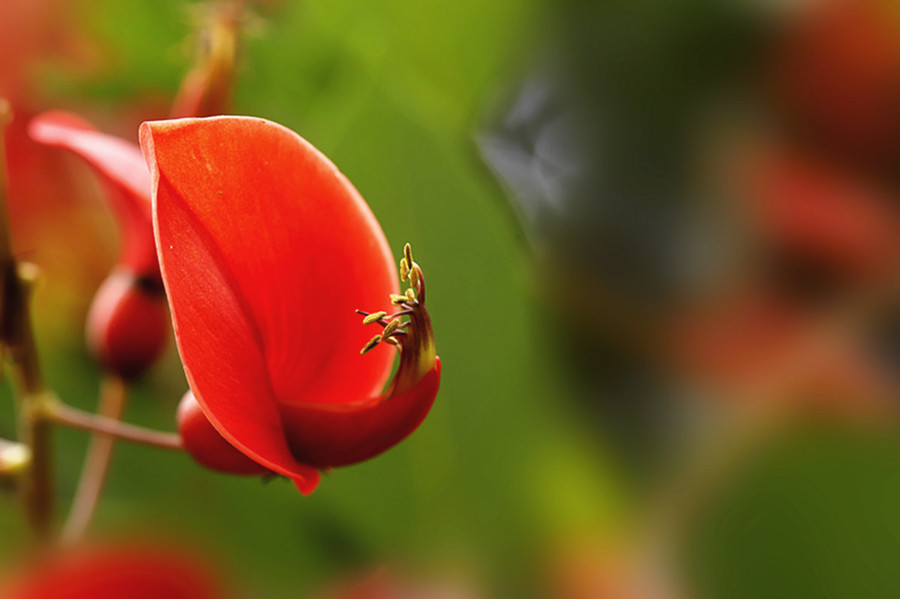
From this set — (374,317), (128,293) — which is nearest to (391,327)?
(374,317)

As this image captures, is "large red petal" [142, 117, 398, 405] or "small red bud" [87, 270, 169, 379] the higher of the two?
"large red petal" [142, 117, 398, 405]

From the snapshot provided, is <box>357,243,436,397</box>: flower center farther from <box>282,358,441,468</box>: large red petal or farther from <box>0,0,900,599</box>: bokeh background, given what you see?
<box>0,0,900,599</box>: bokeh background

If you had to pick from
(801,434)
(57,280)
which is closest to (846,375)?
(801,434)

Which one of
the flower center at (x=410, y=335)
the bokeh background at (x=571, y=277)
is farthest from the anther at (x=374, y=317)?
the bokeh background at (x=571, y=277)

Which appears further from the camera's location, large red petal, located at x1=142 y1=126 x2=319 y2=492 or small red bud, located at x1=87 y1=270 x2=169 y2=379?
small red bud, located at x1=87 y1=270 x2=169 y2=379

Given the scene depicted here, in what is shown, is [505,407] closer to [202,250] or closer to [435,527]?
[435,527]

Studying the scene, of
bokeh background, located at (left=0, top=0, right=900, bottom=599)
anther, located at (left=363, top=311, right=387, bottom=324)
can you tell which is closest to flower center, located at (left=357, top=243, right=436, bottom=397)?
anther, located at (left=363, top=311, right=387, bottom=324)
